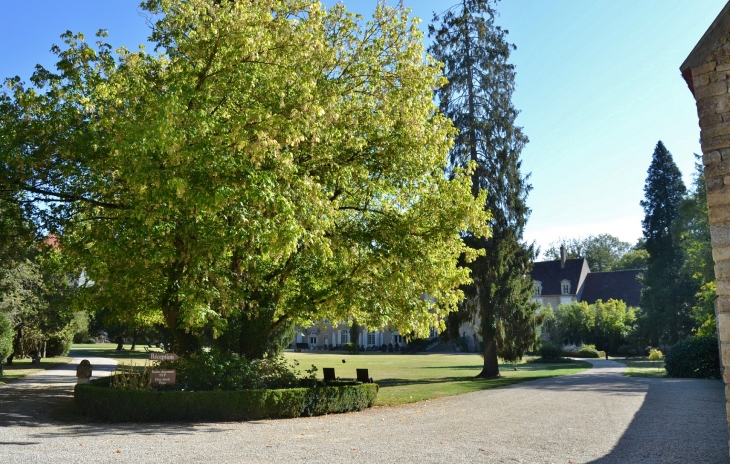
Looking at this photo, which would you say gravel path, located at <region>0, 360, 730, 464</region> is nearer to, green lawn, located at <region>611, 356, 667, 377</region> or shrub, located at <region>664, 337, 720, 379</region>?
shrub, located at <region>664, 337, 720, 379</region>

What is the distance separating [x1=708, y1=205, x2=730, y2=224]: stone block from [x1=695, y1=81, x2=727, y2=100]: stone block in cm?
151

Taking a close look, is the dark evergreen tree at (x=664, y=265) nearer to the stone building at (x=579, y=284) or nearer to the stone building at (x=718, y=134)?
the stone building at (x=579, y=284)

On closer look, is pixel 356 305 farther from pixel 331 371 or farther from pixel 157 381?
pixel 157 381

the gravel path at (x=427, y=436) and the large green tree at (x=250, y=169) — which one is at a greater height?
the large green tree at (x=250, y=169)

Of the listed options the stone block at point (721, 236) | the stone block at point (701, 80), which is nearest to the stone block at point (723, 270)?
the stone block at point (721, 236)

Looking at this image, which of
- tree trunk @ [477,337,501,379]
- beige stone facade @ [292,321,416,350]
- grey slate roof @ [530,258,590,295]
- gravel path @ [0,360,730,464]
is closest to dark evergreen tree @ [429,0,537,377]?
tree trunk @ [477,337,501,379]

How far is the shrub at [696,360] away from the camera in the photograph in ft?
83.4

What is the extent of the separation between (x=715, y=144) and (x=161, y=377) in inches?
488

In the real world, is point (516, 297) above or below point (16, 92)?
below

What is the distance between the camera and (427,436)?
11117mm

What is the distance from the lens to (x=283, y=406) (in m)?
14.7

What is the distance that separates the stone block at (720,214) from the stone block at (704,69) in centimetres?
185

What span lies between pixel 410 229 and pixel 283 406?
5.88 m

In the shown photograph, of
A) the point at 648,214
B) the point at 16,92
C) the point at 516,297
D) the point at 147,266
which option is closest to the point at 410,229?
the point at 147,266
